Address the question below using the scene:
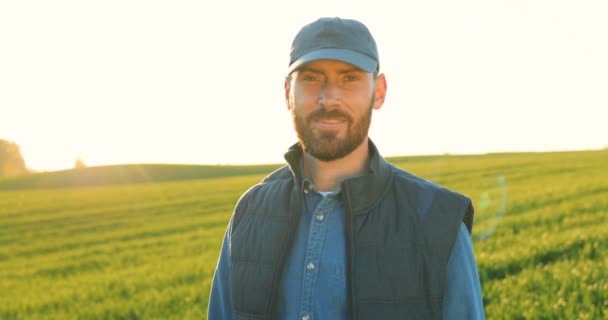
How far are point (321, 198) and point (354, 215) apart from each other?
0.24 meters

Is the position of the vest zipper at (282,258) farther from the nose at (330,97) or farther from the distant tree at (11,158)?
the distant tree at (11,158)

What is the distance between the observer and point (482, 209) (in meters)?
18.2

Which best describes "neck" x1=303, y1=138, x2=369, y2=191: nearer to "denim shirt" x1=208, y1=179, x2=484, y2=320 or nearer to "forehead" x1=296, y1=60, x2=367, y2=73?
"denim shirt" x1=208, y1=179, x2=484, y2=320

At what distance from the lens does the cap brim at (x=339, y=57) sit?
2863 millimetres

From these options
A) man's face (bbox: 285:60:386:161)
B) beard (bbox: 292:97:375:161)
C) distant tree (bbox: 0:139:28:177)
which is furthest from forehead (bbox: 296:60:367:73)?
distant tree (bbox: 0:139:28:177)

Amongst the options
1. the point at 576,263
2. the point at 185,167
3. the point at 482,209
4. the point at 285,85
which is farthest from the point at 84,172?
the point at 285,85

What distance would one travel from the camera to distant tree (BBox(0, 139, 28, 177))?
3487 inches

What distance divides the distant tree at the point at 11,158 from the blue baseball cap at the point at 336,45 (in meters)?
94.7

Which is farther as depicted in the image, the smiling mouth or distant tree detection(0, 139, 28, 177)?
distant tree detection(0, 139, 28, 177)

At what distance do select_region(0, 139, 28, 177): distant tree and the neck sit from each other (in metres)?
94.7

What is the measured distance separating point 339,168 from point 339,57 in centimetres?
56

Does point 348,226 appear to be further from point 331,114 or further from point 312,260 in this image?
point 331,114

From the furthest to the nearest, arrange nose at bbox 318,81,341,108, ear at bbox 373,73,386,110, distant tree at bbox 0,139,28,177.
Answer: distant tree at bbox 0,139,28,177 → ear at bbox 373,73,386,110 → nose at bbox 318,81,341,108

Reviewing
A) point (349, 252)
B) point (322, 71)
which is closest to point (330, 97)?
point (322, 71)
